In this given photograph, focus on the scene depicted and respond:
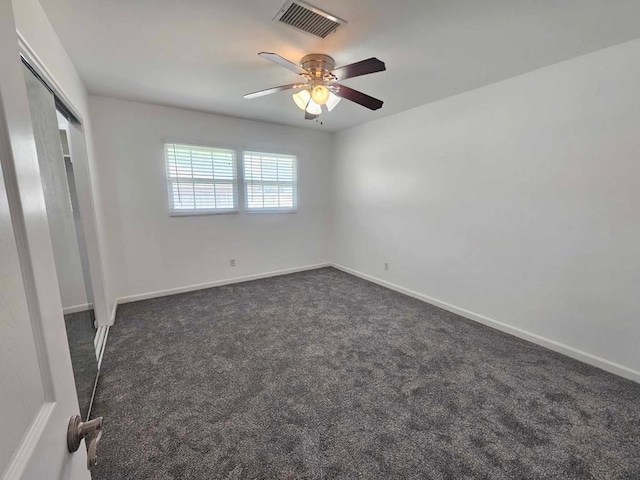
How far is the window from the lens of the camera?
423 centimetres

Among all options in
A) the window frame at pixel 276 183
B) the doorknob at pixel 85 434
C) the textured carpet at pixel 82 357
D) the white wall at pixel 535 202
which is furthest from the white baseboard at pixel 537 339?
the textured carpet at pixel 82 357

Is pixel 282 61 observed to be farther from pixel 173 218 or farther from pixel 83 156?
pixel 173 218

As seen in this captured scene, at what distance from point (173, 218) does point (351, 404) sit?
3.19m

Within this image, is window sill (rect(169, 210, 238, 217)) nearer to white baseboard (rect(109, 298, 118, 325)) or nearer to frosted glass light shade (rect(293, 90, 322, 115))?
white baseboard (rect(109, 298, 118, 325))

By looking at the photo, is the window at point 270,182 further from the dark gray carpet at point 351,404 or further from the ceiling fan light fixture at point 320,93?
the ceiling fan light fixture at point 320,93

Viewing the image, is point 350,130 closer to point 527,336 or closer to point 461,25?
point 461,25

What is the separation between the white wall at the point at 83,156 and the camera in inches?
66.4

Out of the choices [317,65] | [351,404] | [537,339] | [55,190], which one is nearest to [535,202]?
[537,339]

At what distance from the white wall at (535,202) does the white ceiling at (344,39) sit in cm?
33

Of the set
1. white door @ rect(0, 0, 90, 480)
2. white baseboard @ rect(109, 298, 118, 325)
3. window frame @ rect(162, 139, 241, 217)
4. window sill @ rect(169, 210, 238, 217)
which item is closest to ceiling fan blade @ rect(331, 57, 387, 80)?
white door @ rect(0, 0, 90, 480)

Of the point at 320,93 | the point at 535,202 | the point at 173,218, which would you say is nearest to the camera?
the point at 320,93

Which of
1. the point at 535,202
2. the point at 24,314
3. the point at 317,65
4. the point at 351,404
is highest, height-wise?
the point at 317,65

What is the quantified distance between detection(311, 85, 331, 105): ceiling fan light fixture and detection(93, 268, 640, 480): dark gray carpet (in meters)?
2.11

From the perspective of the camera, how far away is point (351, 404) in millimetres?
1852
